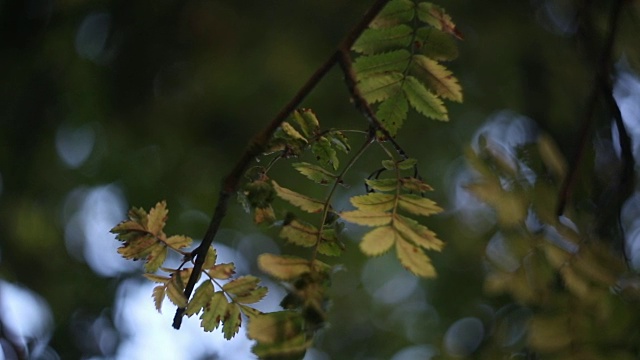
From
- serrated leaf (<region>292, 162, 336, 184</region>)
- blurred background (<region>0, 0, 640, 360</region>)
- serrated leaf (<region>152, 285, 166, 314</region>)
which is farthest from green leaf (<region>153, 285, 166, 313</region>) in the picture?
blurred background (<region>0, 0, 640, 360</region>)

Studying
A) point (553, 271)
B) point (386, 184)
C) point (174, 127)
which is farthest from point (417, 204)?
point (174, 127)

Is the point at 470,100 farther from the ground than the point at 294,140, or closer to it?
closer to it

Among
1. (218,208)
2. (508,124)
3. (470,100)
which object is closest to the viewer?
(218,208)

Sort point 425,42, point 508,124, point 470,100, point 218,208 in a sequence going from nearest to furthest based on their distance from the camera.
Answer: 1. point 218,208
2. point 425,42
3. point 508,124
4. point 470,100

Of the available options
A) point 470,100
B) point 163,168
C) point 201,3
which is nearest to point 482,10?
point 470,100

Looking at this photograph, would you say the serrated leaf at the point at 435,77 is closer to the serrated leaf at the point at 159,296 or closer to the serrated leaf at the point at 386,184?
the serrated leaf at the point at 386,184

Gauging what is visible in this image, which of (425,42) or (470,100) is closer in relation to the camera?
(425,42)

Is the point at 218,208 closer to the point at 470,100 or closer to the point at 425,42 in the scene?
the point at 425,42

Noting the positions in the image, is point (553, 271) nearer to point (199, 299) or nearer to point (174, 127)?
point (199, 299)

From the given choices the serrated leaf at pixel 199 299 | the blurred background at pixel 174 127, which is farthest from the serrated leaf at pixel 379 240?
the blurred background at pixel 174 127

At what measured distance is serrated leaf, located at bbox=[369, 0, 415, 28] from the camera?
551mm

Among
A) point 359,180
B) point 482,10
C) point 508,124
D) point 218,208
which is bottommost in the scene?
point 359,180

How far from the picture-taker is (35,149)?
139cm

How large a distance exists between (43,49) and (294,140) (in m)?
1.01
